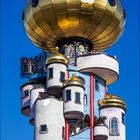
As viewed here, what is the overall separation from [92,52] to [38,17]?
3.43 metres

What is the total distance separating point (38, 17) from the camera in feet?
124

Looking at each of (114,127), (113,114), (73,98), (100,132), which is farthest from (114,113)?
(73,98)

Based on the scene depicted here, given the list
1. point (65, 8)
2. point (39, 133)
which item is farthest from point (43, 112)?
point (65, 8)

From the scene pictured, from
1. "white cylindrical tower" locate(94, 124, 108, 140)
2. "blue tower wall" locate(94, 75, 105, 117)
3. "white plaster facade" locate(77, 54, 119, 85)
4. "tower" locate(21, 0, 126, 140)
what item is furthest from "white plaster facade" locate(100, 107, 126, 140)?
"white plaster facade" locate(77, 54, 119, 85)

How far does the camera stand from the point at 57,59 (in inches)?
1428

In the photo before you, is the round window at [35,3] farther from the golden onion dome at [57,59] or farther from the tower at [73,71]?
the golden onion dome at [57,59]

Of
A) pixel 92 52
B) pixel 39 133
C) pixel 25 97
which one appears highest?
pixel 92 52

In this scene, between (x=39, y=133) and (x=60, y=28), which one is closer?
(x=39, y=133)

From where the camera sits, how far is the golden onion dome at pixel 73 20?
3716cm

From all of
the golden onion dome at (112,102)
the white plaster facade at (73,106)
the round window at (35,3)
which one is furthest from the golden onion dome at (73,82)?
the round window at (35,3)

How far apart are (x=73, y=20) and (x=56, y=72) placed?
3.05 metres

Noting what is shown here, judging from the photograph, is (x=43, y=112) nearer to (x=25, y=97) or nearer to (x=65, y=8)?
(x=25, y=97)

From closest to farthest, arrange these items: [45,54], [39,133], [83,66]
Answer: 1. [39,133]
2. [83,66]
3. [45,54]

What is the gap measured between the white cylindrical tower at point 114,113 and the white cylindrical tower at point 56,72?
245 centimetres
